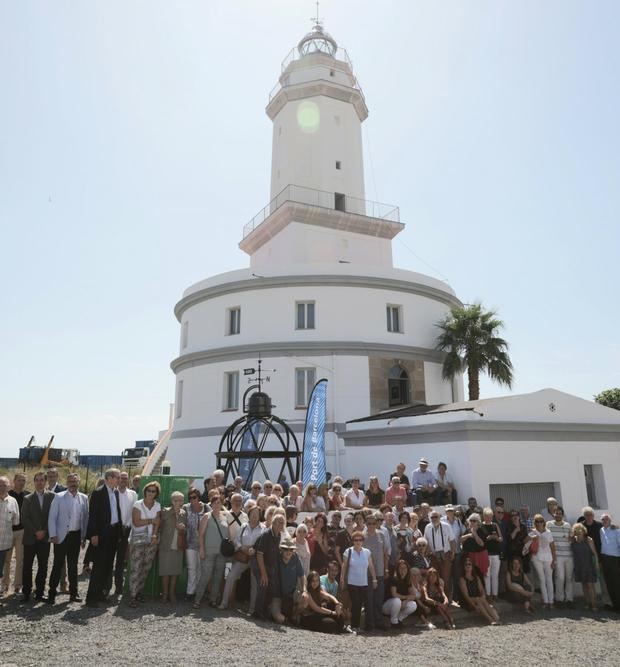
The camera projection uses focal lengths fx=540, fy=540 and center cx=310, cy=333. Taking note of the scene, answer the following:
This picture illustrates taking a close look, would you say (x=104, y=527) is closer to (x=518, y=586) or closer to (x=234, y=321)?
(x=518, y=586)

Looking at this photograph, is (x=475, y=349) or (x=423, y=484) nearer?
(x=423, y=484)

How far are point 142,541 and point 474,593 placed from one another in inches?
234

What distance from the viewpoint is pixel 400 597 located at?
904 centimetres

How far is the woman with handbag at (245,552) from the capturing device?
859cm

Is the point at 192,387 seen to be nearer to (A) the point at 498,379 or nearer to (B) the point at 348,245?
(B) the point at 348,245

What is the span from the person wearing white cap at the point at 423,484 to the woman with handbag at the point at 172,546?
7.07 m

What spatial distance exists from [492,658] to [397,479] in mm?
5931

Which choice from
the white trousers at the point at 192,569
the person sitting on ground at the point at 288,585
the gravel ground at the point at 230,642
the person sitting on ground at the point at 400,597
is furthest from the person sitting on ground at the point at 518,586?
the white trousers at the point at 192,569

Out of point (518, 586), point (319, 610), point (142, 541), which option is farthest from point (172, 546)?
point (518, 586)

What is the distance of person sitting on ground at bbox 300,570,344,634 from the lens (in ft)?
26.8

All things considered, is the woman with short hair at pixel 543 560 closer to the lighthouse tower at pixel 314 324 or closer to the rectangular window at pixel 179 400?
the lighthouse tower at pixel 314 324

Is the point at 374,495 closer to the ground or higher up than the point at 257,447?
closer to the ground

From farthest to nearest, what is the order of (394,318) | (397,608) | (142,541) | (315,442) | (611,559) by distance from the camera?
(394,318) < (315,442) < (611,559) < (397,608) < (142,541)

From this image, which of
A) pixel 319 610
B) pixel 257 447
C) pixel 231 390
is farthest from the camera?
pixel 231 390
